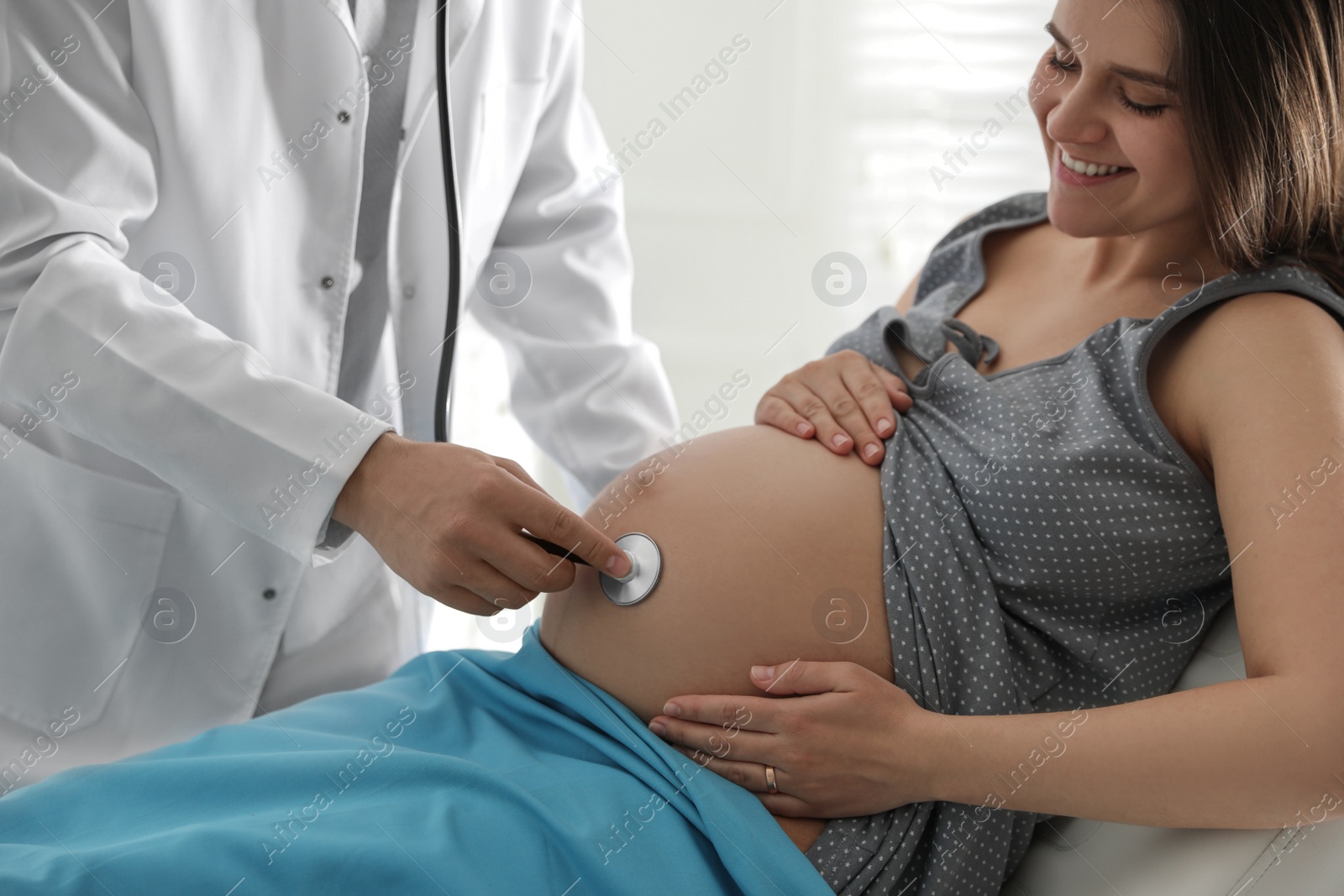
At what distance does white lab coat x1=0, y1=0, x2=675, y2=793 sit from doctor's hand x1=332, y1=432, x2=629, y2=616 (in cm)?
5

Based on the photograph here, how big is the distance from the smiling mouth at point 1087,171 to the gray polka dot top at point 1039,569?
14 centimetres

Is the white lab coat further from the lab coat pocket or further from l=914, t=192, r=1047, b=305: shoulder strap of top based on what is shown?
l=914, t=192, r=1047, b=305: shoulder strap of top

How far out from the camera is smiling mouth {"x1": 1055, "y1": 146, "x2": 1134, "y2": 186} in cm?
100

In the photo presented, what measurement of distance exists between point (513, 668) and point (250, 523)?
285 millimetres

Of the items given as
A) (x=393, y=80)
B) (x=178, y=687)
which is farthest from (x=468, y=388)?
(x=178, y=687)

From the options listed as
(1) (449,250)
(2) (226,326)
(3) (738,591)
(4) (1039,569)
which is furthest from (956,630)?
(2) (226,326)

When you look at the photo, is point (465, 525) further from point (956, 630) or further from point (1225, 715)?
point (1225, 715)

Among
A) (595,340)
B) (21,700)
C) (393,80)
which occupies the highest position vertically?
(393,80)

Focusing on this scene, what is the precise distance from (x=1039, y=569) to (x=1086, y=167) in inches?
16.3

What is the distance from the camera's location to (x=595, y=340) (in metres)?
1.42

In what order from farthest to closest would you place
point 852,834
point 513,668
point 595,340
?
point 595,340 → point 513,668 → point 852,834

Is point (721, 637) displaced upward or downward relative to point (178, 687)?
upward

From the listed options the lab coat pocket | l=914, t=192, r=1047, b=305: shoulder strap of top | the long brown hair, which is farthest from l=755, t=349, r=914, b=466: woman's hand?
the lab coat pocket

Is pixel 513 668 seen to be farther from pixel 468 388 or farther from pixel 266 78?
pixel 468 388
